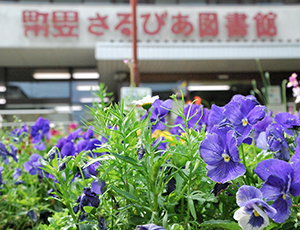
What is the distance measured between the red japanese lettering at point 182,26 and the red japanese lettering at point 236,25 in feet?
3.12

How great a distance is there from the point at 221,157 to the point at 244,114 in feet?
0.39

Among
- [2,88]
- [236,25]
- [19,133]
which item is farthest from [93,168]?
[2,88]

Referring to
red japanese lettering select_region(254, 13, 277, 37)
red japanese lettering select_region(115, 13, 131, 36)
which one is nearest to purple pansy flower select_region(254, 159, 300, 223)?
red japanese lettering select_region(115, 13, 131, 36)

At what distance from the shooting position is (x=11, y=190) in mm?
980

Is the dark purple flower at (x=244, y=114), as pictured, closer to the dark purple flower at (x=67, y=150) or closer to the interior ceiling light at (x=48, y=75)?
the dark purple flower at (x=67, y=150)

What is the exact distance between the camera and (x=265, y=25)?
7551 millimetres

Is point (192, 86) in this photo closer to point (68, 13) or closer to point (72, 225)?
point (68, 13)

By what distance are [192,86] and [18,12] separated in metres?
4.72

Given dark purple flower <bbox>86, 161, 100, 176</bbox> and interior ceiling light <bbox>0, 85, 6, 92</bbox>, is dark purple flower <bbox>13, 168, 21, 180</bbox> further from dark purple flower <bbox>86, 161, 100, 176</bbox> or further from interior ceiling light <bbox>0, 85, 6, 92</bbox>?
interior ceiling light <bbox>0, 85, 6, 92</bbox>

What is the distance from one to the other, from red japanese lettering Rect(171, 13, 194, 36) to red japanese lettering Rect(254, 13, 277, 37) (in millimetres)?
1659

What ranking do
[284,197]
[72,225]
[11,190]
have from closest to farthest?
[284,197] < [72,225] < [11,190]

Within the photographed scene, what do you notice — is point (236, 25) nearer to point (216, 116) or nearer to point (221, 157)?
point (216, 116)

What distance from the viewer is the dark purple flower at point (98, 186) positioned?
0.55m

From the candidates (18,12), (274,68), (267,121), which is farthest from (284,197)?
(274,68)
